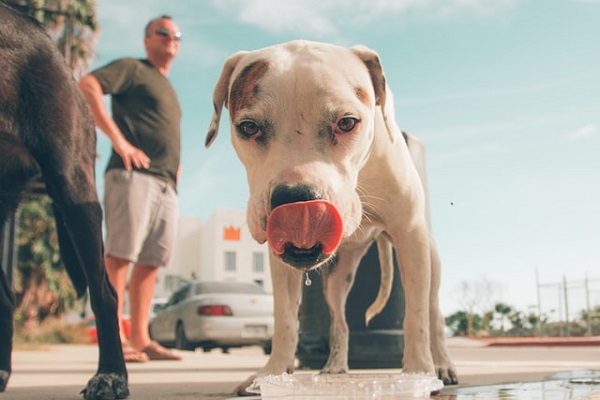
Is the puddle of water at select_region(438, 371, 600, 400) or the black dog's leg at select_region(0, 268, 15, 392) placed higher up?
the black dog's leg at select_region(0, 268, 15, 392)

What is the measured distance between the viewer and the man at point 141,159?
217 inches

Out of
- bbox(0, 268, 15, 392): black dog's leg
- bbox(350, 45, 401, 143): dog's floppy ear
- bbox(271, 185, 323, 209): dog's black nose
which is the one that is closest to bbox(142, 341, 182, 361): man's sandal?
bbox(0, 268, 15, 392): black dog's leg

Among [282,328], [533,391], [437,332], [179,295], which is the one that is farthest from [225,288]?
[533,391]

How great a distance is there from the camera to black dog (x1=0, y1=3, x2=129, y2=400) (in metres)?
2.94

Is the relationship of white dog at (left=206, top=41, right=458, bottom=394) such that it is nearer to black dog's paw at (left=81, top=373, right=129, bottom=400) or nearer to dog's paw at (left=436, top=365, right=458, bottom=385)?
dog's paw at (left=436, top=365, right=458, bottom=385)

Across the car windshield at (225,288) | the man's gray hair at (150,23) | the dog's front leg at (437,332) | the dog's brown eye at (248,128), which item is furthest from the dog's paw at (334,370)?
the car windshield at (225,288)

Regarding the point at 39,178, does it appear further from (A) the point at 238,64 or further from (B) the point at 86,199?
(A) the point at 238,64

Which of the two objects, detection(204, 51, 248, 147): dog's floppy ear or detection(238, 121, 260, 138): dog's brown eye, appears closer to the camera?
detection(238, 121, 260, 138): dog's brown eye

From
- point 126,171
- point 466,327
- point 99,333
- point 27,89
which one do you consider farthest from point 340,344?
point 466,327

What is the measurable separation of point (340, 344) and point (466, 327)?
19653 mm

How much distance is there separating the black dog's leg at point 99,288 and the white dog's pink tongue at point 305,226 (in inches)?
36.8

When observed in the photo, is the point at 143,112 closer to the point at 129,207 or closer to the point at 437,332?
the point at 129,207

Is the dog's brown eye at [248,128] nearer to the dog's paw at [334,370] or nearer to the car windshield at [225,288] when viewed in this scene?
the dog's paw at [334,370]

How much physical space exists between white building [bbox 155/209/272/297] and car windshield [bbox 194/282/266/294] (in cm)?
3026
